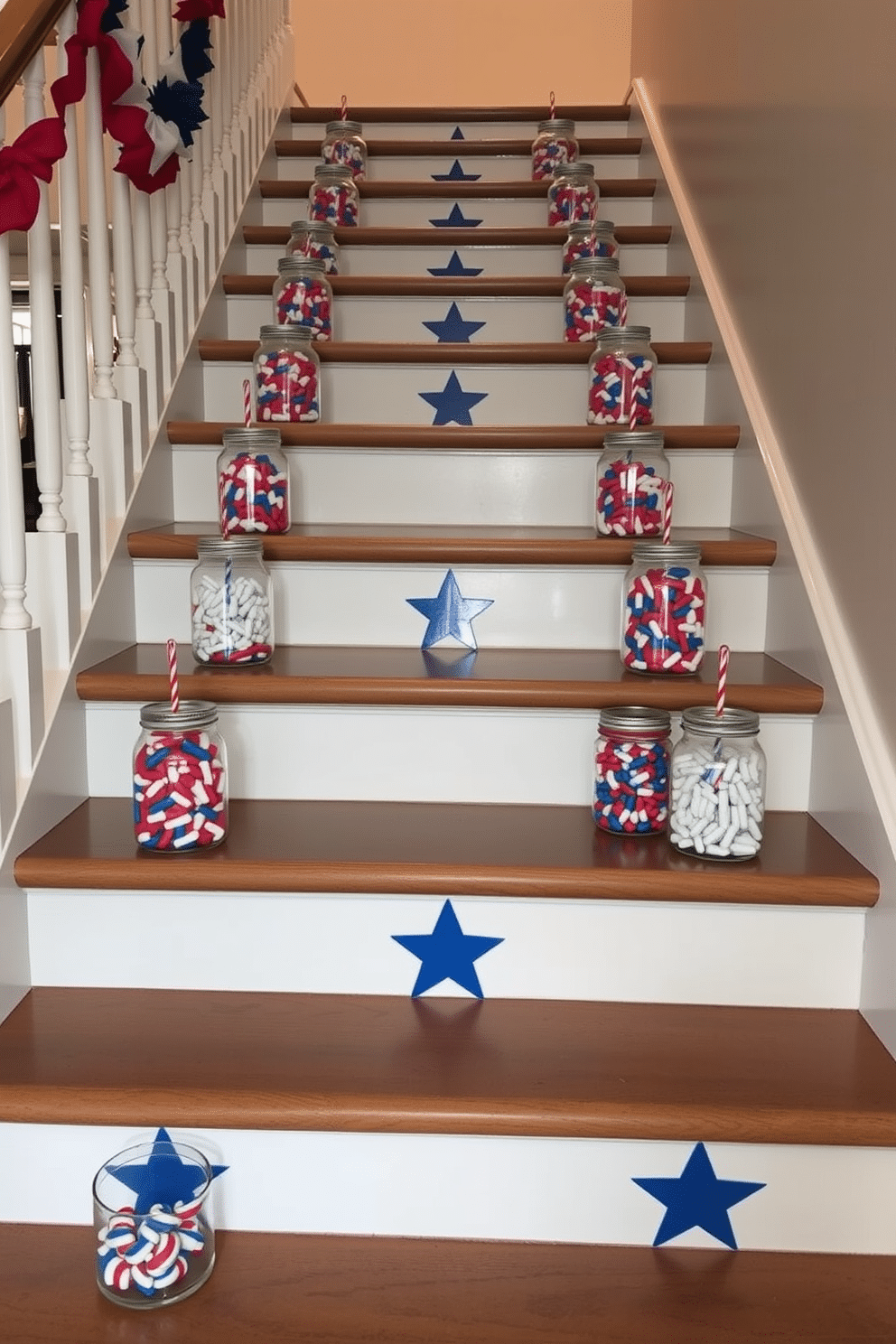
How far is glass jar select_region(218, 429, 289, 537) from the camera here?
204cm

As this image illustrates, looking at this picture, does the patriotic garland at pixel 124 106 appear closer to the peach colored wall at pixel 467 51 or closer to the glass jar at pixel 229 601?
the glass jar at pixel 229 601

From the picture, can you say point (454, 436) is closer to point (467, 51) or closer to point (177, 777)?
point (177, 777)

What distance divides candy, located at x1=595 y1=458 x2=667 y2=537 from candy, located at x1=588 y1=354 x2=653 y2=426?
0.30 meters

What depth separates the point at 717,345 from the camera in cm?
248

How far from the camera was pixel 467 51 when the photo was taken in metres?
5.47

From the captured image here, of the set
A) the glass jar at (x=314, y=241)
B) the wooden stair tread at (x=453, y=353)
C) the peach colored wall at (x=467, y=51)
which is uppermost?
the peach colored wall at (x=467, y=51)

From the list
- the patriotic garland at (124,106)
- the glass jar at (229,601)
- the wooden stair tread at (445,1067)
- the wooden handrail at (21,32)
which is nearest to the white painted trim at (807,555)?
the wooden stair tread at (445,1067)

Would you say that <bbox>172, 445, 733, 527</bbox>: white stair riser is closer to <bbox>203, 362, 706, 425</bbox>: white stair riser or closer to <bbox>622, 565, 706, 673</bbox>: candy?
<bbox>203, 362, 706, 425</bbox>: white stair riser

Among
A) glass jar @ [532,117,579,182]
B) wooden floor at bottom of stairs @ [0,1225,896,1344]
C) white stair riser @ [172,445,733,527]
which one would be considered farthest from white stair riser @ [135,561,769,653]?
glass jar @ [532,117,579,182]

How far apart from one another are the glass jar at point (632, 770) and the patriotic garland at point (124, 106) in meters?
0.96

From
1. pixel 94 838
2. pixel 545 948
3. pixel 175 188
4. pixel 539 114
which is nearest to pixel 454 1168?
pixel 545 948

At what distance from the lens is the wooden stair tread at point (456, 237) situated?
3004 millimetres

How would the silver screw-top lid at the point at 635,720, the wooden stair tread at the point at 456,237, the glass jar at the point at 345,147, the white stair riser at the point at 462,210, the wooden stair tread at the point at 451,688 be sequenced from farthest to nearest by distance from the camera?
the glass jar at the point at 345,147
the white stair riser at the point at 462,210
the wooden stair tread at the point at 456,237
the wooden stair tread at the point at 451,688
the silver screw-top lid at the point at 635,720

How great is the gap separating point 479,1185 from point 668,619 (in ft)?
2.73
